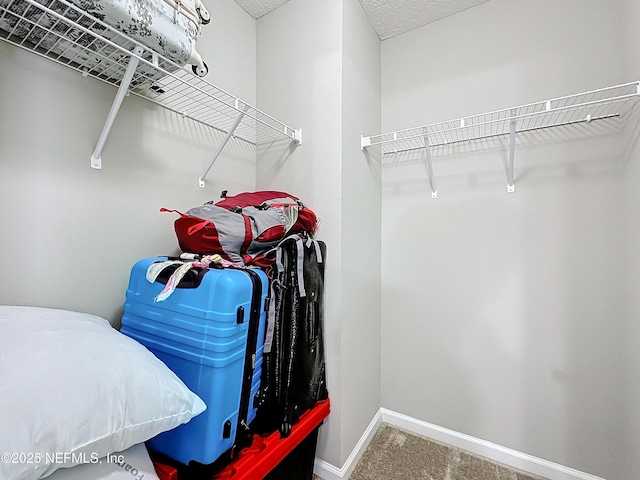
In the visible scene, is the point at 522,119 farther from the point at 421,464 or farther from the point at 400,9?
the point at 421,464

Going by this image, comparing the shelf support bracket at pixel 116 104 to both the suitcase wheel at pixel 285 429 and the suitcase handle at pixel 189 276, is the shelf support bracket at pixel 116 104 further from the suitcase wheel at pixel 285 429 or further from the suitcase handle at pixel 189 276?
the suitcase wheel at pixel 285 429

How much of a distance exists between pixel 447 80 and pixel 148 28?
1551 mm

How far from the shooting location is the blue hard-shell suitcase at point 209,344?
85 cm

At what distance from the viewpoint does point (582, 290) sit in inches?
53.2

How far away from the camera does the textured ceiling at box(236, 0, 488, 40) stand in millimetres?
1599

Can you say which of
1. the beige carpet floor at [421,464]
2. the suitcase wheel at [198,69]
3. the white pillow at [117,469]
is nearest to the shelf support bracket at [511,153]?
the suitcase wheel at [198,69]

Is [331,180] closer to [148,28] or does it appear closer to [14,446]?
[148,28]

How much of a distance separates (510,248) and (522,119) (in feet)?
2.23

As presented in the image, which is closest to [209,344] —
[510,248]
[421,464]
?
[421,464]

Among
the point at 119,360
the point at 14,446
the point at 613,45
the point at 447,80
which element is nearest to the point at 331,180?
the point at 447,80

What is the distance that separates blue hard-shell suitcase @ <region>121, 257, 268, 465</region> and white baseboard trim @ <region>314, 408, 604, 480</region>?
716 mm

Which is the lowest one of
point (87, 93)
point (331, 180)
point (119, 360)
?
point (119, 360)

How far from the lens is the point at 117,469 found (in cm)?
65

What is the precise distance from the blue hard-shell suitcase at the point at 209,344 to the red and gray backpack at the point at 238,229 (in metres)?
0.15
